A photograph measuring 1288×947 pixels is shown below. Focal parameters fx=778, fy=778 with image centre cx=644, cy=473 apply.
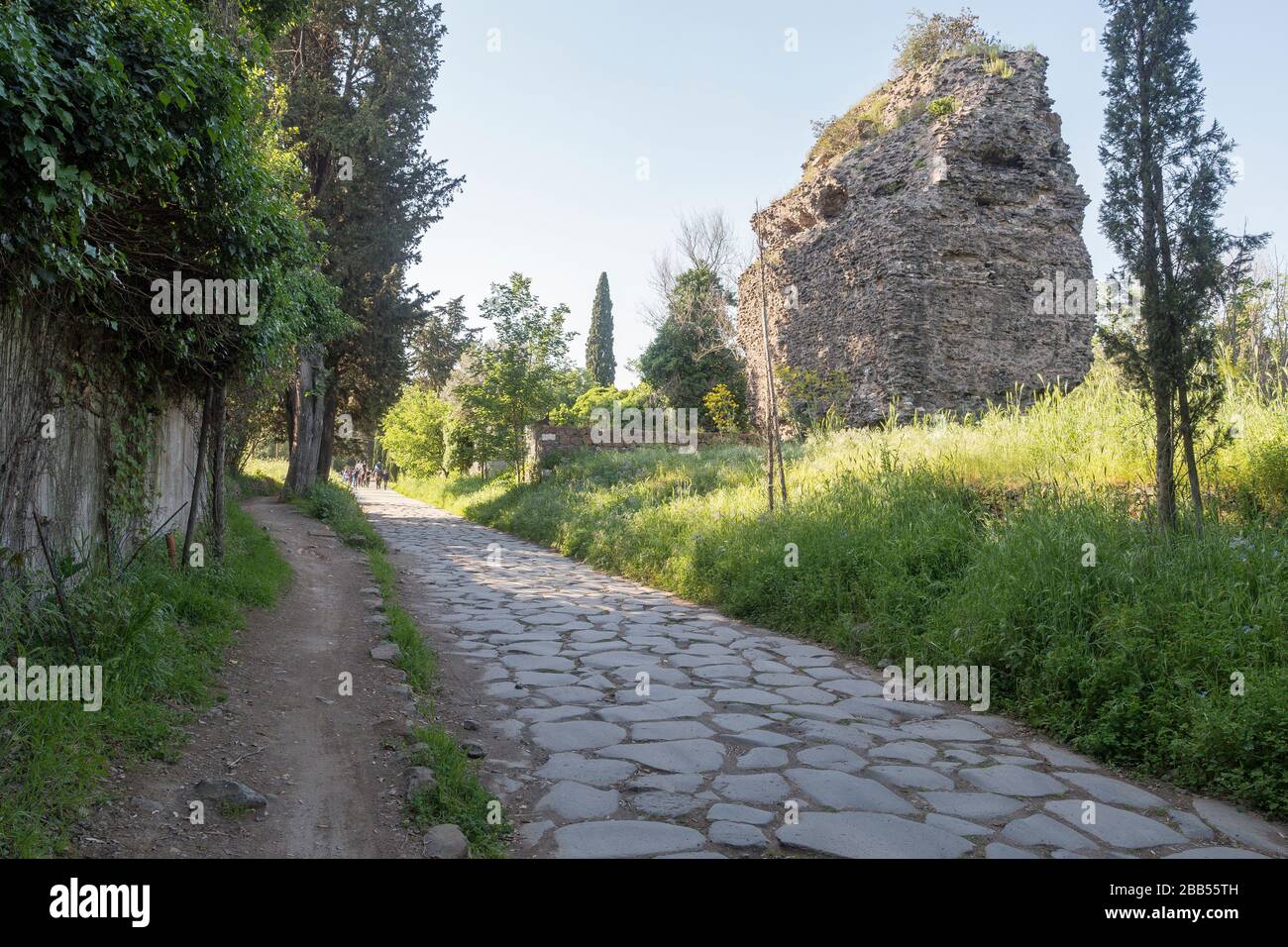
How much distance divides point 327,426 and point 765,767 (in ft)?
64.5

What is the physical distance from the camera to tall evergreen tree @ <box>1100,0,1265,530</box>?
6199mm

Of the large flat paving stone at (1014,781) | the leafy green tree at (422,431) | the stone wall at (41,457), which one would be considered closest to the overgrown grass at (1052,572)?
the large flat paving stone at (1014,781)

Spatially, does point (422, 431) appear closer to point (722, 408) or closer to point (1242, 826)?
point (722, 408)

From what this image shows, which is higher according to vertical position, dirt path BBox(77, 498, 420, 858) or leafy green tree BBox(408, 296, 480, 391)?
leafy green tree BBox(408, 296, 480, 391)

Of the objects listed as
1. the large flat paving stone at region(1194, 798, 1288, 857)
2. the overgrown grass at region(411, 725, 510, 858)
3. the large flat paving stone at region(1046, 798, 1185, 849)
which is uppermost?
the overgrown grass at region(411, 725, 510, 858)

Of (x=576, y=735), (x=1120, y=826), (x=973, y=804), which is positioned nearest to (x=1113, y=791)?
(x=1120, y=826)

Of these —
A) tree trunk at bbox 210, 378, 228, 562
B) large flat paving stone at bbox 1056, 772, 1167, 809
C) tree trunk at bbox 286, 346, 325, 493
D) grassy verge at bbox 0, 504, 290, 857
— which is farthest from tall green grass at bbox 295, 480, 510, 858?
tree trunk at bbox 286, 346, 325, 493

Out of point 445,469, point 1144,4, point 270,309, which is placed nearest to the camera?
point 1144,4

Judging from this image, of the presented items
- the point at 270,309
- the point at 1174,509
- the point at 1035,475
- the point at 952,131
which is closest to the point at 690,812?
the point at 1174,509

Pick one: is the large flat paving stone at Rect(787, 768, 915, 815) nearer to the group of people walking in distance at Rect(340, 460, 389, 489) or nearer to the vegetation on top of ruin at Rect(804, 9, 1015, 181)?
the vegetation on top of ruin at Rect(804, 9, 1015, 181)

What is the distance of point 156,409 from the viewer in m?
6.96

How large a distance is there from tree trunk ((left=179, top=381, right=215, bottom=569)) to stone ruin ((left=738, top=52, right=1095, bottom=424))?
11304 millimetres

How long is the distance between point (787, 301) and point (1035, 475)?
1292 centimetres
